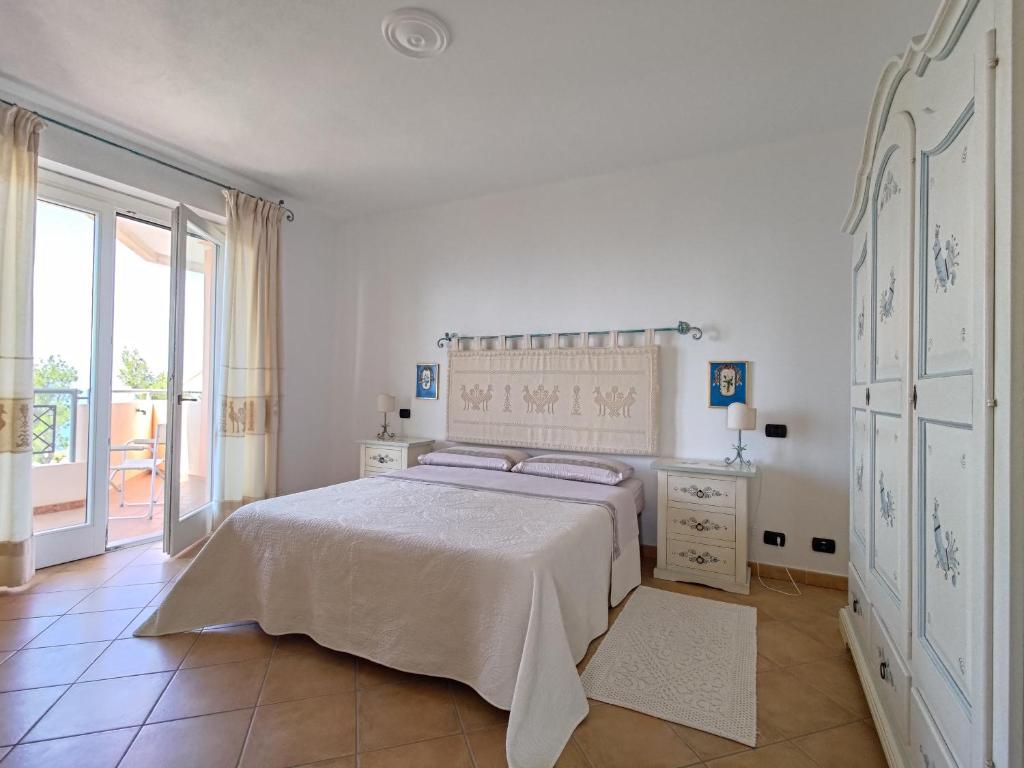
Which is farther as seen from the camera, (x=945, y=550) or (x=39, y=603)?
(x=39, y=603)

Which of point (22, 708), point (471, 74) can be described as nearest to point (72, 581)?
point (22, 708)

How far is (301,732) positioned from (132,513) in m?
3.68

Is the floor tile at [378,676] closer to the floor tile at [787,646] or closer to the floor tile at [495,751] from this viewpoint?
the floor tile at [495,751]

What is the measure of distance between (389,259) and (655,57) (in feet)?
9.37

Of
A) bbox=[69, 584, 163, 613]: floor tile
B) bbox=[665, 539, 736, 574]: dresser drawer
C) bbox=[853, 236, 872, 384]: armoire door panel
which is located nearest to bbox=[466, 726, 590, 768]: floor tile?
bbox=[665, 539, 736, 574]: dresser drawer

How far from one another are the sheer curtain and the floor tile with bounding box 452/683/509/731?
256 cm

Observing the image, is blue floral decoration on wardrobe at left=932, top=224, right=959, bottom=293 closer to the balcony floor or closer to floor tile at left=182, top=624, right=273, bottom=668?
floor tile at left=182, top=624, right=273, bottom=668

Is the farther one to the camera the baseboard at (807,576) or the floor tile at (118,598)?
the baseboard at (807,576)

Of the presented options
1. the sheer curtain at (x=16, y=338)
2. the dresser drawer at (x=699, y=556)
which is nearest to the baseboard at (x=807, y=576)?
the dresser drawer at (x=699, y=556)

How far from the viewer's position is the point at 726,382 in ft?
10.2

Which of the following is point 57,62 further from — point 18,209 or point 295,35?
point 295,35

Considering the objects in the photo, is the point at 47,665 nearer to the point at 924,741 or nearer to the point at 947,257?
the point at 924,741

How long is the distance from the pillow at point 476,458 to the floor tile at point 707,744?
1.98 m

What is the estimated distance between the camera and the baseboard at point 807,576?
9.23 feet
